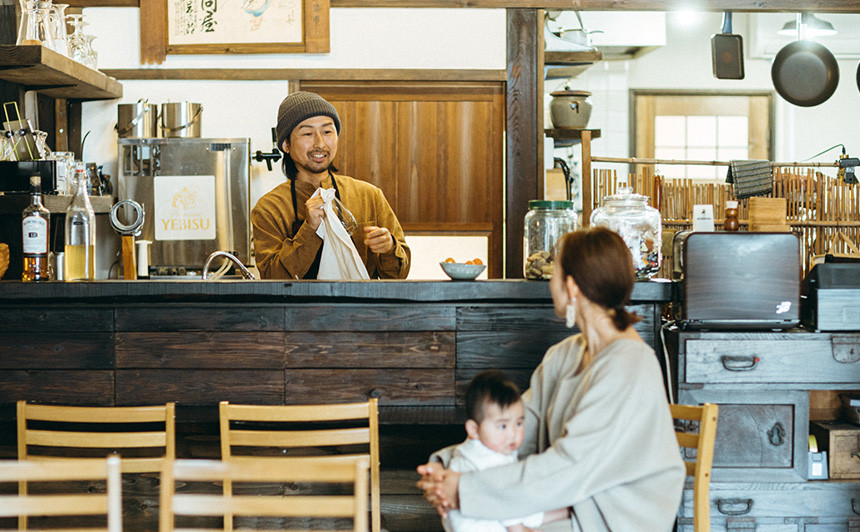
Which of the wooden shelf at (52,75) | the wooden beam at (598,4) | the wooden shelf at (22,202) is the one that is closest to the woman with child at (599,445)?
A: the wooden shelf at (22,202)

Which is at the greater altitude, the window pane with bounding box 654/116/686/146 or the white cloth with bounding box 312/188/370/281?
the window pane with bounding box 654/116/686/146

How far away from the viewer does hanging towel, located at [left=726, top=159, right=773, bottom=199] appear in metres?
4.36

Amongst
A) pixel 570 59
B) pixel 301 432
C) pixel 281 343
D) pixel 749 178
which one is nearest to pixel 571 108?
pixel 570 59

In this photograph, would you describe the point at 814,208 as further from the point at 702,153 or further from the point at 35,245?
the point at 35,245

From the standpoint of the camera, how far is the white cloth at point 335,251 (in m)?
2.62

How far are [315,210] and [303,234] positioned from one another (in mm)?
141

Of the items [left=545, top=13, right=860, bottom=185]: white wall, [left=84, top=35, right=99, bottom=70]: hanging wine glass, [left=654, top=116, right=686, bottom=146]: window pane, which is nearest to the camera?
[left=84, top=35, right=99, bottom=70]: hanging wine glass

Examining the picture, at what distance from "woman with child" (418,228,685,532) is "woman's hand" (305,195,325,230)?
1.14 metres

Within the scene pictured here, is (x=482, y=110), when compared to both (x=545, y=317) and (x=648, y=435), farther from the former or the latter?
(x=648, y=435)

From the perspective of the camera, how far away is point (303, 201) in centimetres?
307

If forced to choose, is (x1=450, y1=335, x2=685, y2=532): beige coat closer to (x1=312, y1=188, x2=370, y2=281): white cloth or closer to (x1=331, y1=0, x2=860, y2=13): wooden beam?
→ (x1=312, y1=188, x2=370, y2=281): white cloth

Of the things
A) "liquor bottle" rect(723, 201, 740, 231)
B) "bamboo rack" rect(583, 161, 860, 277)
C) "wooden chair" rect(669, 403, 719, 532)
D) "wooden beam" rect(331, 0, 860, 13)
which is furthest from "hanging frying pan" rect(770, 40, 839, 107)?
"wooden chair" rect(669, 403, 719, 532)

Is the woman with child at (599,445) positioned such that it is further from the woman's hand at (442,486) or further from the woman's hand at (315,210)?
the woman's hand at (315,210)

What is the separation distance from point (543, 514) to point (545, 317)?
72cm
